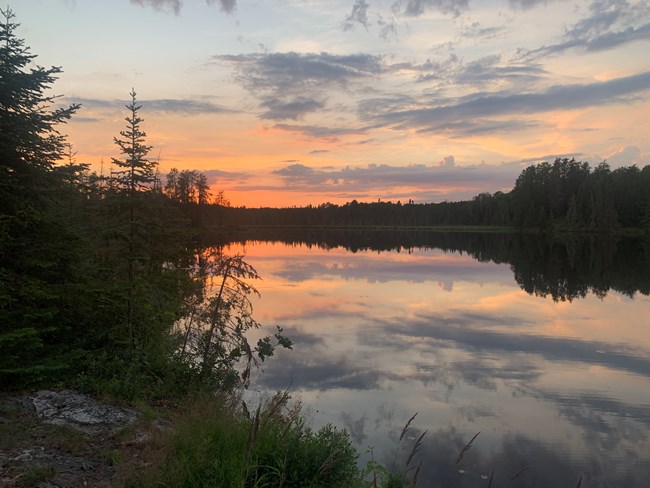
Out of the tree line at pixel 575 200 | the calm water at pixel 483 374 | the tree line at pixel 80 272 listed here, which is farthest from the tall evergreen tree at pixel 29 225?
the tree line at pixel 575 200

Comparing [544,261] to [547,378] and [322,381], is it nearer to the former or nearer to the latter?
[547,378]

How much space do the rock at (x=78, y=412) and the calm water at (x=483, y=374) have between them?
4436 mm

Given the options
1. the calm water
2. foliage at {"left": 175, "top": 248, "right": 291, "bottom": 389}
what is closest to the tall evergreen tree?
foliage at {"left": 175, "top": 248, "right": 291, "bottom": 389}

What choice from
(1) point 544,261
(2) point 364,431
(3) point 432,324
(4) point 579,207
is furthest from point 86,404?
(4) point 579,207

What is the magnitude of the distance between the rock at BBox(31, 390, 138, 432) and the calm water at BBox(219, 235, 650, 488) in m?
4.44

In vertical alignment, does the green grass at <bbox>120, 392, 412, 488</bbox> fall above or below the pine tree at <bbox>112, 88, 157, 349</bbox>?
below

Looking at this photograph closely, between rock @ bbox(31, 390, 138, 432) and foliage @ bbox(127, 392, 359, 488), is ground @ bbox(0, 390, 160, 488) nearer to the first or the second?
rock @ bbox(31, 390, 138, 432)

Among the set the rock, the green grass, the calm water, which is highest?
the green grass

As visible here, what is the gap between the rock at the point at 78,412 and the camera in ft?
26.1

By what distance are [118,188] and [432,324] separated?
1506cm

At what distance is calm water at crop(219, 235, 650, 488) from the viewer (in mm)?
9461

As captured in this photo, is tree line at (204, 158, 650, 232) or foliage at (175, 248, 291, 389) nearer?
foliage at (175, 248, 291, 389)

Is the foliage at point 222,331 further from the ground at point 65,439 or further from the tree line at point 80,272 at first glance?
the ground at point 65,439

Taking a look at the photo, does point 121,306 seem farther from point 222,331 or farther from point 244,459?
point 244,459
